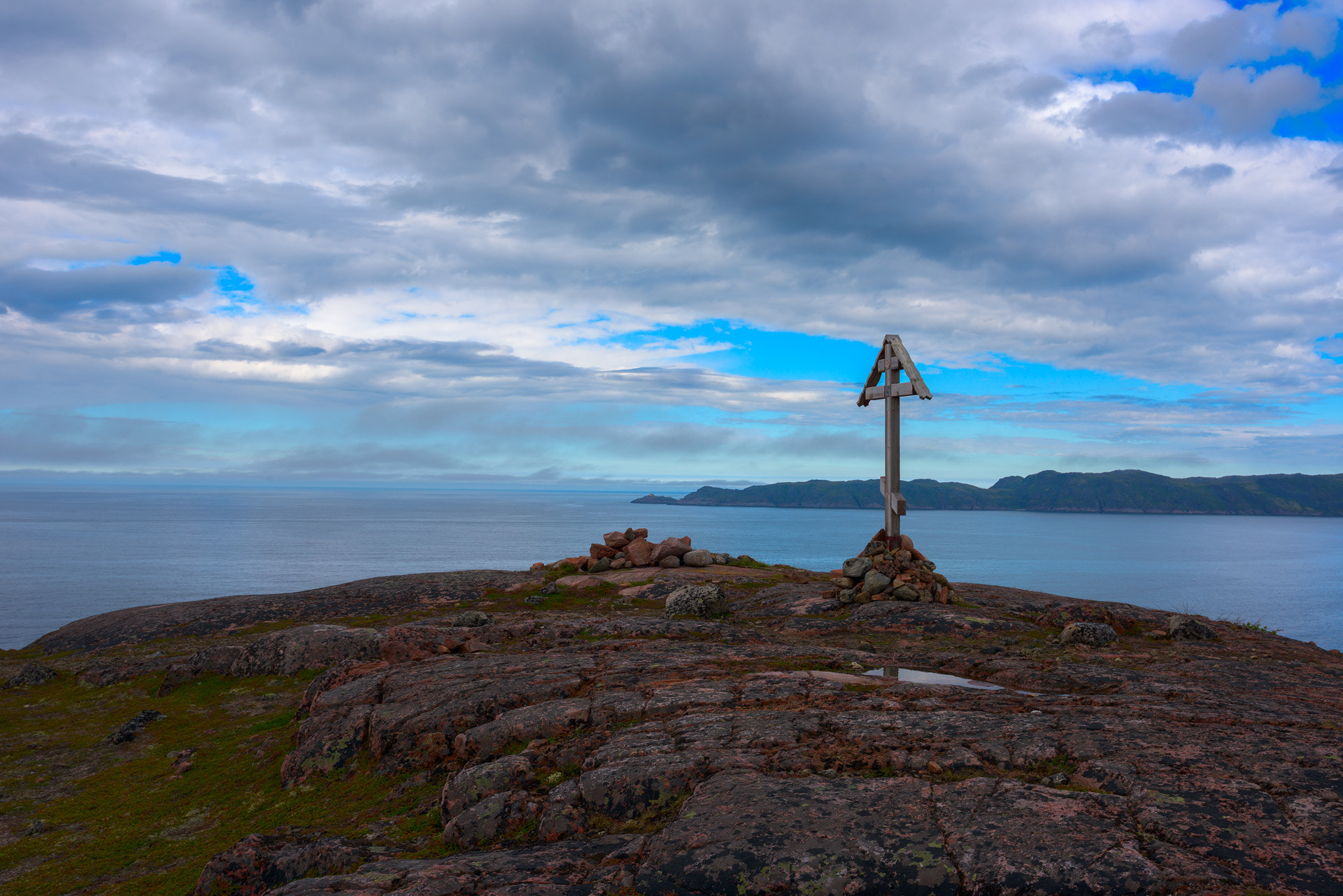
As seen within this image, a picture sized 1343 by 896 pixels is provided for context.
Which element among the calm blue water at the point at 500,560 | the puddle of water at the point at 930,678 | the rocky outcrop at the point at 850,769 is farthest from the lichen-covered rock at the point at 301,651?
the calm blue water at the point at 500,560

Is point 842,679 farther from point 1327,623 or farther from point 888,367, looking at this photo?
point 1327,623

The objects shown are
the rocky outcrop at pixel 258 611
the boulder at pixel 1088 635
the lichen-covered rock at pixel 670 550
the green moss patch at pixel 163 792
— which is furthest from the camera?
the lichen-covered rock at pixel 670 550

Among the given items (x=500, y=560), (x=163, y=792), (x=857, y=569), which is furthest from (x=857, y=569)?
(x=500, y=560)

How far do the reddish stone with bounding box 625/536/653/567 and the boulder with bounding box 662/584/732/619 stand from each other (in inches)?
322

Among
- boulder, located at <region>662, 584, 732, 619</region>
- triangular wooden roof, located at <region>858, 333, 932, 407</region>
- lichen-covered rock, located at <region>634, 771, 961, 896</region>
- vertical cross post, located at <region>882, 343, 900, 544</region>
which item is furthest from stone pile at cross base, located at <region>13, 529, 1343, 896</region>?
triangular wooden roof, located at <region>858, 333, 932, 407</region>

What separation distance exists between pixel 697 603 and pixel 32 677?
58.6 ft

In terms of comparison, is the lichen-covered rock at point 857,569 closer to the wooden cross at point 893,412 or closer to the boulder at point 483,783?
the wooden cross at point 893,412

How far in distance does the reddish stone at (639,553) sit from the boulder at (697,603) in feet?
26.8

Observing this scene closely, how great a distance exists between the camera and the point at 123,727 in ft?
44.5

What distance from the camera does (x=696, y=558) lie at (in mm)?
27234

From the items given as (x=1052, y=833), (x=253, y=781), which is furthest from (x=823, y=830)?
Answer: (x=253, y=781)

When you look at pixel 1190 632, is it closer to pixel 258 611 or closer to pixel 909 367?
pixel 909 367

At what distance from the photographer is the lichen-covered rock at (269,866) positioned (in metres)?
6.65

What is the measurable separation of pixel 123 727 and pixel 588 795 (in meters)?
12.4
